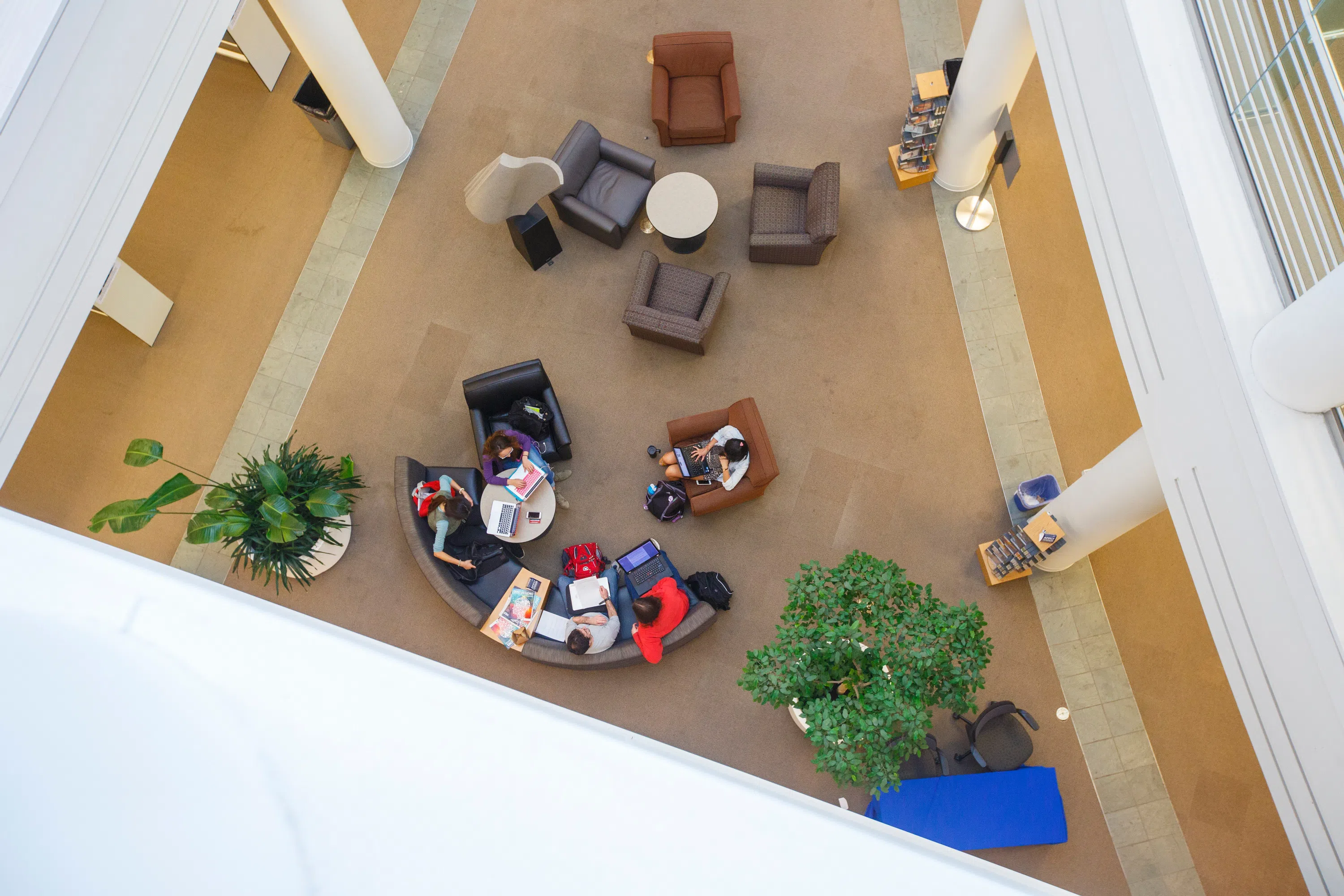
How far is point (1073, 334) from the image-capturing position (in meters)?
7.52

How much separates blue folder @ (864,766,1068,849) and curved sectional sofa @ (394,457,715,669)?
1980mm

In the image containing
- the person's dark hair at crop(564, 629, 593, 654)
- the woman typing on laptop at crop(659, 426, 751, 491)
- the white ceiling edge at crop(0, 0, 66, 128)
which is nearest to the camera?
the white ceiling edge at crop(0, 0, 66, 128)

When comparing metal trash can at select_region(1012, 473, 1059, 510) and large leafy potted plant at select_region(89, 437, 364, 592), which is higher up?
metal trash can at select_region(1012, 473, 1059, 510)

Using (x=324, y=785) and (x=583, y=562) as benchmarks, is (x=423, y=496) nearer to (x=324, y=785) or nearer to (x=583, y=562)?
(x=583, y=562)

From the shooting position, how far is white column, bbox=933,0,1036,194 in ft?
20.3

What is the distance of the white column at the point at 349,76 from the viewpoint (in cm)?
650

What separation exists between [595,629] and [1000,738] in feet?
11.0

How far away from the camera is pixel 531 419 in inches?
276

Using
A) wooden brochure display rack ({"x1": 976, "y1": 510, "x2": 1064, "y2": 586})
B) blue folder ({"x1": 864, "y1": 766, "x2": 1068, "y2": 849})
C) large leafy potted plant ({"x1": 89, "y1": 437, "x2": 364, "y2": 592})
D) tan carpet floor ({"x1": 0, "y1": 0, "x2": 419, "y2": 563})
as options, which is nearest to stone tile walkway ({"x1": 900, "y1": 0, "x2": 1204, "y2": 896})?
wooden brochure display rack ({"x1": 976, "y1": 510, "x2": 1064, "y2": 586})

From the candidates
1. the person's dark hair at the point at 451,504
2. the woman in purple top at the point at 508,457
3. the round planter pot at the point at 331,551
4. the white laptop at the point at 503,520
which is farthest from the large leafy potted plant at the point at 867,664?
the round planter pot at the point at 331,551

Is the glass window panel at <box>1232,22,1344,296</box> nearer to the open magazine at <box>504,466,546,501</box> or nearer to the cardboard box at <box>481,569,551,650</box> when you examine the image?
the open magazine at <box>504,466,546,501</box>

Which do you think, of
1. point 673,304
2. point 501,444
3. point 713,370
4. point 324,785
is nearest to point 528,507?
point 501,444

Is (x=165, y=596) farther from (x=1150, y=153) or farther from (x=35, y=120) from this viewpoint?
(x=1150, y=153)

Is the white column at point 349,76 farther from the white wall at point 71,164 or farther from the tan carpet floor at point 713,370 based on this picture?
the white wall at point 71,164
